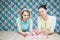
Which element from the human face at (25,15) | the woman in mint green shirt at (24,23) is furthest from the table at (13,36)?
the human face at (25,15)

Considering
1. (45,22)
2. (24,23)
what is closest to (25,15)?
(24,23)

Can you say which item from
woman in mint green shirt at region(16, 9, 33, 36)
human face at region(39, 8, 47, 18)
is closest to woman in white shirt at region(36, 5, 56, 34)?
human face at region(39, 8, 47, 18)

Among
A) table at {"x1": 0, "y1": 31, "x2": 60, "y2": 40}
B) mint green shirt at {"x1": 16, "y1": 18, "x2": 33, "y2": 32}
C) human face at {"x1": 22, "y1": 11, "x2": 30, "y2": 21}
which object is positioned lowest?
table at {"x1": 0, "y1": 31, "x2": 60, "y2": 40}

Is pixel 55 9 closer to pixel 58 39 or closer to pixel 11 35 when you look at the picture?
pixel 58 39

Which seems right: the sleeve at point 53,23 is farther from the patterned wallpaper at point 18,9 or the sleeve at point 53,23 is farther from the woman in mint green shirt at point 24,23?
the woman in mint green shirt at point 24,23

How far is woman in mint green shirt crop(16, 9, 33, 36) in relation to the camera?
55.9 inches

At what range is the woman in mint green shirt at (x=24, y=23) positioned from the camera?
55.9 inches

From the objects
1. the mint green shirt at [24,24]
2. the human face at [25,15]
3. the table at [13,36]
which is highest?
the human face at [25,15]

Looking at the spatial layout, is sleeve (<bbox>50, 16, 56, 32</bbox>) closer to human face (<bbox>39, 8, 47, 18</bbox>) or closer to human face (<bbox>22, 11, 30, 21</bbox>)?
human face (<bbox>39, 8, 47, 18</bbox>)

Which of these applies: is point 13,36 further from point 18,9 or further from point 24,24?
point 18,9

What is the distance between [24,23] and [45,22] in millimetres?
218

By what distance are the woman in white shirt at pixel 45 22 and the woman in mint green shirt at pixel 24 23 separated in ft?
0.34

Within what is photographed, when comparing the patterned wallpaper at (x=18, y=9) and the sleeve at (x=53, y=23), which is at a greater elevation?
the patterned wallpaper at (x=18, y=9)

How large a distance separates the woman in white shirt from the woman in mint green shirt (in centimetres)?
10
